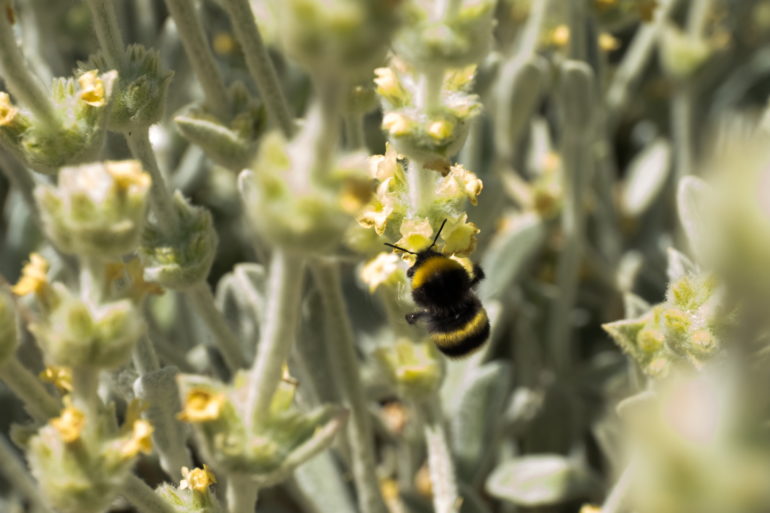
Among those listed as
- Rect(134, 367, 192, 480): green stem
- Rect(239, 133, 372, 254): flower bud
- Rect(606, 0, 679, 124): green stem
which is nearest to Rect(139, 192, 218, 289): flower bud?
Rect(134, 367, 192, 480): green stem

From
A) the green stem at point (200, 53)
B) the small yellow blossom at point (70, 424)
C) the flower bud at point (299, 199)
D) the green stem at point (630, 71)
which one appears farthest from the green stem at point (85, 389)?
the green stem at point (630, 71)

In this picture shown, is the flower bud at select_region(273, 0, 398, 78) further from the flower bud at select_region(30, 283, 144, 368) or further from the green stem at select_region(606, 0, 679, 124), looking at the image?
the green stem at select_region(606, 0, 679, 124)

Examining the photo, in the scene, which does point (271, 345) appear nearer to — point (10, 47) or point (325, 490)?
point (10, 47)

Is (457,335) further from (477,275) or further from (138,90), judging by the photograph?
(138,90)

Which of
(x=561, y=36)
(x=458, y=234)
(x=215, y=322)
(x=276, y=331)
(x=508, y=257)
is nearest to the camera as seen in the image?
(x=276, y=331)

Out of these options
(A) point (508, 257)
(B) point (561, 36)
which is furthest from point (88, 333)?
(B) point (561, 36)

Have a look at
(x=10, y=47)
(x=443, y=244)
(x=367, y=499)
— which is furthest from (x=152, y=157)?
(x=367, y=499)
